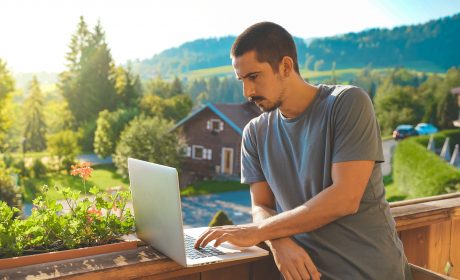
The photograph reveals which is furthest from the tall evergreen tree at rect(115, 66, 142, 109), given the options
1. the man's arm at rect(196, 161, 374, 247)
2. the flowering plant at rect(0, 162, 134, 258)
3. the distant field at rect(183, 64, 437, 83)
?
the man's arm at rect(196, 161, 374, 247)

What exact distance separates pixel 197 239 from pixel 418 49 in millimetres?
32241

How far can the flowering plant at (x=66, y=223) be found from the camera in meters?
0.96

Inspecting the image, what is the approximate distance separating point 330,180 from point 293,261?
0.57 ft

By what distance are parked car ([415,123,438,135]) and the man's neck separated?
22.0 meters

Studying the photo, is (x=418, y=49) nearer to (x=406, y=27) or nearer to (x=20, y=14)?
(x=406, y=27)

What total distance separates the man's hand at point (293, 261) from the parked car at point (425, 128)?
22.1 metres

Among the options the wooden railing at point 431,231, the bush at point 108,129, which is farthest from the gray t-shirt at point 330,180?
the bush at point 108,129

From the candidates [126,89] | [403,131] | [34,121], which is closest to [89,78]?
[126,89]

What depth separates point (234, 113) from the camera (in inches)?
868

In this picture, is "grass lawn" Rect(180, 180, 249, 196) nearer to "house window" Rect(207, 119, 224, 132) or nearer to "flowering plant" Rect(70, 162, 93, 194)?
"house window" Rect(207, 119, 224, 132)

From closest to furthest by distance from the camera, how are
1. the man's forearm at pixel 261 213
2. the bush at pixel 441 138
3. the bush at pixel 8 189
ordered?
the man's forearm at pixel 261 213, the bush at pixel 8 189, the bush at pixel 441 138

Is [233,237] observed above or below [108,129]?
above

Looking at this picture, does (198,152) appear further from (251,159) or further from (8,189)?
(251,159)

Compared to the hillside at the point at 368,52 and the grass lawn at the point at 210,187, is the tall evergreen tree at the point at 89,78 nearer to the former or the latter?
the hillside at the point at 368,52
